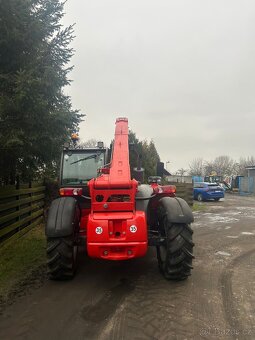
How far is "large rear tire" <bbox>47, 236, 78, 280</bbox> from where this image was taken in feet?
17.7

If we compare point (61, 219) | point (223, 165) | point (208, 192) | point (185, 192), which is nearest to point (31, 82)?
point (61, 219)

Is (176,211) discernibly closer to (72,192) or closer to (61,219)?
(61,219)

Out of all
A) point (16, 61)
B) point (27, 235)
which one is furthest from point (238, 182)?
point (16, 61)

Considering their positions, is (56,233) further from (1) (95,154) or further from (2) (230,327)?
(1) (95,154)

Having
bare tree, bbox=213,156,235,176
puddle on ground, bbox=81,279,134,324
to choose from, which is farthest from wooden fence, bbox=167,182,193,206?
bare tree, bbox=213,156,235,176

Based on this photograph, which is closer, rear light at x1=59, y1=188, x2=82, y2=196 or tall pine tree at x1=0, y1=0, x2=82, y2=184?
tall pine tree at x1=0, y1=0, x2=82, y2=184

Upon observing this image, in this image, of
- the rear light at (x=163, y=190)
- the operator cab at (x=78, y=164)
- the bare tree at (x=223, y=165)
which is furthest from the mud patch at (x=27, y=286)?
the bare tree at (x=223, y=165)

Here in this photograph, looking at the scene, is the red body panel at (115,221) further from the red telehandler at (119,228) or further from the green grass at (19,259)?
the green grass at (19,259)

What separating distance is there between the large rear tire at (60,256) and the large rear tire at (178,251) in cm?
149

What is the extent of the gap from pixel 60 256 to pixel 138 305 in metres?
1.47

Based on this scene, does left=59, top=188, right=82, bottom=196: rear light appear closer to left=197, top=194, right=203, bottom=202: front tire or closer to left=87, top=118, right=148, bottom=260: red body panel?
left=87, top=118, right=148, bottom=260: red body panel

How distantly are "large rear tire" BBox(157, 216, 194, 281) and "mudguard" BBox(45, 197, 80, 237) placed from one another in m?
1.51

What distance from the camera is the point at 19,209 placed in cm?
934

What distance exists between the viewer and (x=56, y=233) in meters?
5.34
